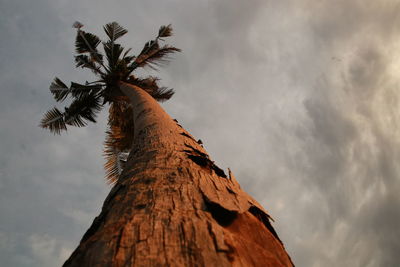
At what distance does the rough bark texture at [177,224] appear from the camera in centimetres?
96

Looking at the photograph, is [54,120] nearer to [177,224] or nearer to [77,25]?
[77,25]

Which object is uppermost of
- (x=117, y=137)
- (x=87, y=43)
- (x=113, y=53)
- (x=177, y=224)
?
(x=87, y=43)

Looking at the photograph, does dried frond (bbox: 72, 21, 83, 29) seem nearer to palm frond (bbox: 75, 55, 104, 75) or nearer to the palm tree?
palm frond (bbox: 75, 55, 104, 75)

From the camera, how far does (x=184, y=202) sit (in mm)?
1279

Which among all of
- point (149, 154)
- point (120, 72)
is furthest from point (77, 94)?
point (149, 154)

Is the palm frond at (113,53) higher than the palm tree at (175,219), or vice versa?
the palm frond at (113,53)

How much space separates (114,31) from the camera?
7.38 meters

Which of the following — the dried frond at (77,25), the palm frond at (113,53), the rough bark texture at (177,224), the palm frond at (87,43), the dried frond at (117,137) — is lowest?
the rough bark texture at (177,224)

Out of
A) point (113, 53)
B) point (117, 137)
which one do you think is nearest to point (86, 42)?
point (113, 53)

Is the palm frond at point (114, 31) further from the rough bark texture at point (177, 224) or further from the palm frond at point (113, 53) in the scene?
the rough bark texture at point (177, 224)

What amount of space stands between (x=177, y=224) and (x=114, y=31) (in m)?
7.33

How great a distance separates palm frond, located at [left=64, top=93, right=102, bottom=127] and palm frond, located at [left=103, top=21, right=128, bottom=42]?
1705 mm

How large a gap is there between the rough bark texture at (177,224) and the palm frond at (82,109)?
5.47 meters

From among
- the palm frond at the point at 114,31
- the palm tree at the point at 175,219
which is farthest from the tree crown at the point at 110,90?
the palm tree at the point at 175,219
